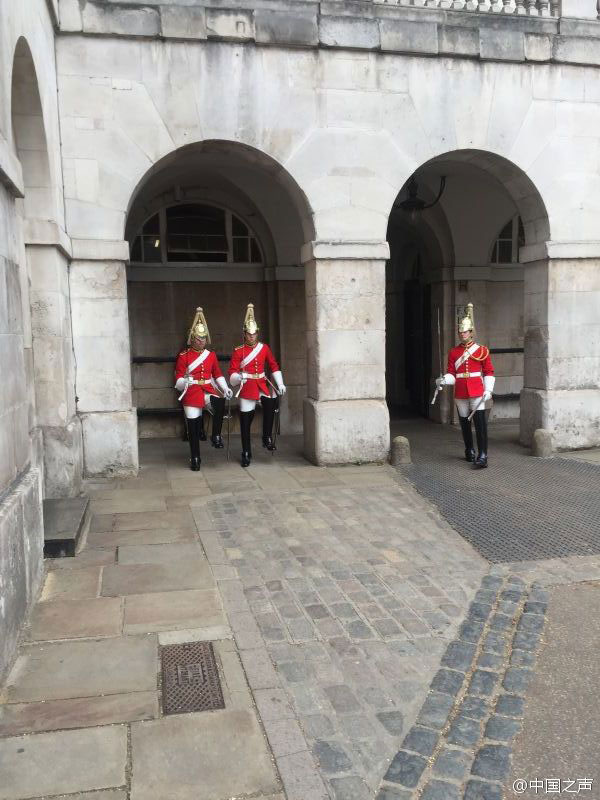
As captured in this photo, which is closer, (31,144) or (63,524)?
(63,524)

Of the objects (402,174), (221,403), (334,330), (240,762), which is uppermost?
(402,174)

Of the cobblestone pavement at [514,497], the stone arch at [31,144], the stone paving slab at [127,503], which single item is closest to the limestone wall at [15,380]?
the stone arch at [31,144]

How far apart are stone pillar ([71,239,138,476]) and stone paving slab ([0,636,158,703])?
13.3 ft

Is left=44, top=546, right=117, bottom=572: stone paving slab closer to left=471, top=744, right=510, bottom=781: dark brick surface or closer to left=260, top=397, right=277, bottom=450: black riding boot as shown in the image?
left=471, top=744, right=510, bottom=781: dark brick surface

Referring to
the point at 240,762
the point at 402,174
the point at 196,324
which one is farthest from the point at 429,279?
the point at 240,762

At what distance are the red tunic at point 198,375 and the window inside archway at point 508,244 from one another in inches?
252

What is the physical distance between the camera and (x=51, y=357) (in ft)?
22.0

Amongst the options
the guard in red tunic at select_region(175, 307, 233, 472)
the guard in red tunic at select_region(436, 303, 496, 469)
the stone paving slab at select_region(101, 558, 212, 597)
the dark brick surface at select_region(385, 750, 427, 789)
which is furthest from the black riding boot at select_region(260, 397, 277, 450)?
the dark brick surface at select_region(385, 750, 427, 789)

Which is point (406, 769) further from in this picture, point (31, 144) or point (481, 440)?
point (31, 144)

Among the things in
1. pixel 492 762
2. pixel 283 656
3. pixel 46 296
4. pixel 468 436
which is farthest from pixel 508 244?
pixel 492 762

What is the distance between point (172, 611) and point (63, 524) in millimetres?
1783

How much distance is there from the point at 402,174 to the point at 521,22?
2454mm

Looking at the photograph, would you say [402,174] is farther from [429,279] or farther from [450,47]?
[429,279]

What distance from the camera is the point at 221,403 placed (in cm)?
978
